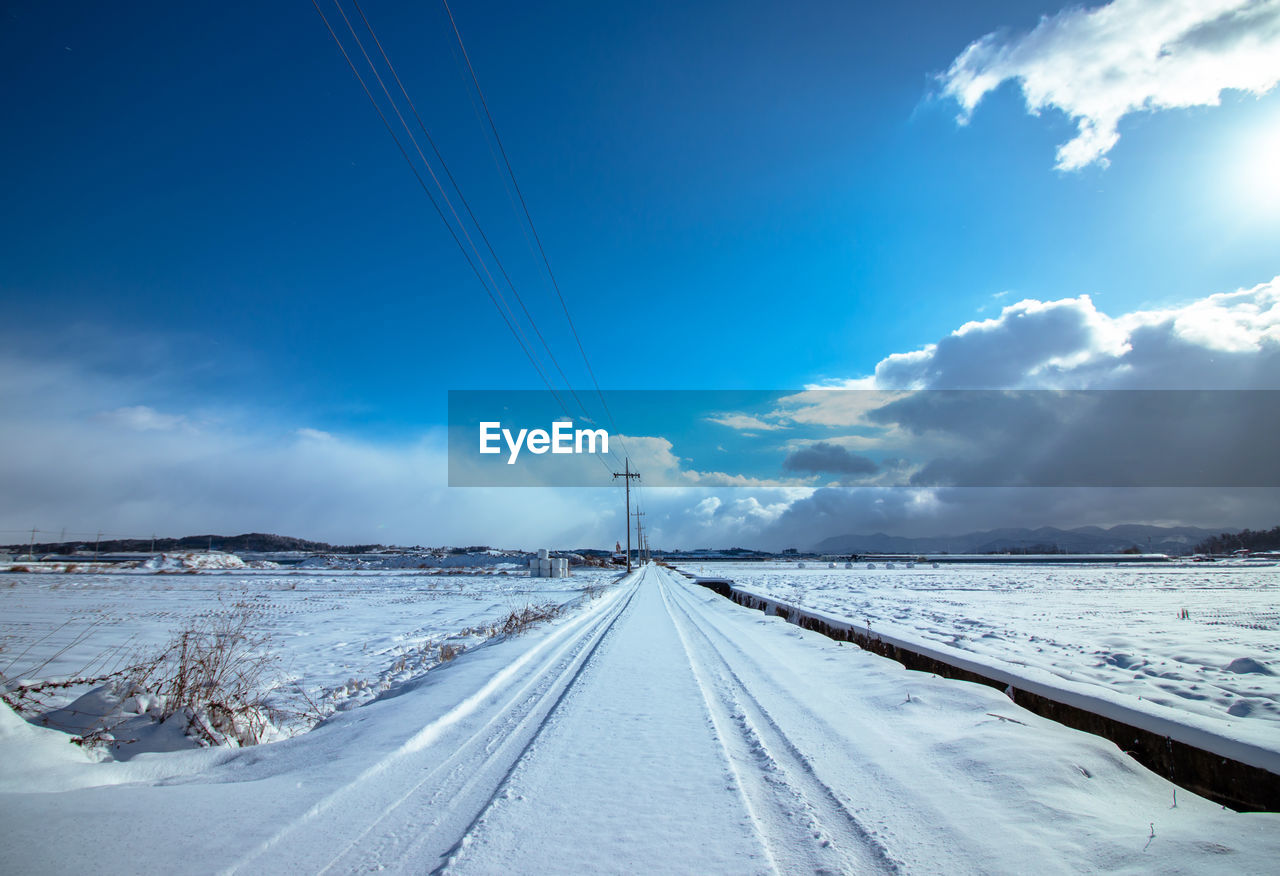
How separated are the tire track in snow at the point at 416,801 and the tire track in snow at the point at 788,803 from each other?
1.79 m

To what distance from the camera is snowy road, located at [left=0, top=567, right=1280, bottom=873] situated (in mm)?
2932

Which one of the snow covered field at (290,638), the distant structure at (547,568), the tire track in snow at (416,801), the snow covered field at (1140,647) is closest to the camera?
the tire track in snow at (416,801)

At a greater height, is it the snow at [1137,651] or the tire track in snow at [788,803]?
the tire track in snow at [788,803]

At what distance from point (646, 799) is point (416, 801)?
150cm

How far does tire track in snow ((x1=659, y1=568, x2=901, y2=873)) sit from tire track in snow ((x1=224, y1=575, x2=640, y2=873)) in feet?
5.87

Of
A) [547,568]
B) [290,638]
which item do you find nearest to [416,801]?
[290,638]

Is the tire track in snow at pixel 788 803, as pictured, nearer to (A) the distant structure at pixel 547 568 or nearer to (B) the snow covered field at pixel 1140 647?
(B) the snow covered field at pixel 1140 647

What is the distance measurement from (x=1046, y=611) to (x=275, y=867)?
2152 centimetres

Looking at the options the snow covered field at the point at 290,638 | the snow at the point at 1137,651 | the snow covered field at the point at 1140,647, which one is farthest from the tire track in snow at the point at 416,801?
the snow covered field at the point at 1140,647

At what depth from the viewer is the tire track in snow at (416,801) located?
9.45 ft

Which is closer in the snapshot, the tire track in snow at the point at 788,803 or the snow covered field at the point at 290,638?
the tire track in snow at the point at 788,803

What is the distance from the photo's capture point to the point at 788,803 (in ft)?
12.0

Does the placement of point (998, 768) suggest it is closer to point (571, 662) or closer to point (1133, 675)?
point (1133, 675)

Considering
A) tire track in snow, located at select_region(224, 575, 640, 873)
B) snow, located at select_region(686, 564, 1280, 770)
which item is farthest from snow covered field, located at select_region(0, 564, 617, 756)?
snow, located at select_region(686, 564, 1280, 770)
